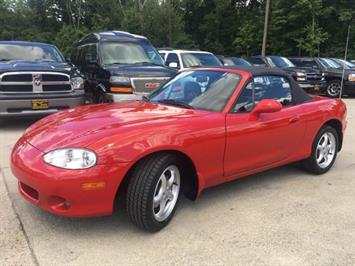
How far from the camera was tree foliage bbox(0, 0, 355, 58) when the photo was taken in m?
31.9

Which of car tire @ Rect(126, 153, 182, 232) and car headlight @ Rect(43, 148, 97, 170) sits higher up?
car headlight @ Rect(43, 148, 97, 170)

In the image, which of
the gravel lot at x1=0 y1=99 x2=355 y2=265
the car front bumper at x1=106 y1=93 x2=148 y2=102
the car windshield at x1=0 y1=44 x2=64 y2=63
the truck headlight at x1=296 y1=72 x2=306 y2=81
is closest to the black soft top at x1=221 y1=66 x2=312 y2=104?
the gravel lot at x1=0 y1=99 x2=355 y2=265

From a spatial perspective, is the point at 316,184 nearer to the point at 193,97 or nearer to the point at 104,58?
the point at 193,97

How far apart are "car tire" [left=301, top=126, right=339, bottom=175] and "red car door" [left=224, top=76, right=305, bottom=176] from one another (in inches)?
19.4

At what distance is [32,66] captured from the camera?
802 cm

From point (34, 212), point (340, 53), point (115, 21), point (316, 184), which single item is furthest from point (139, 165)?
point (115, 21)

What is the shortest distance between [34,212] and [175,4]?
36.6 meters

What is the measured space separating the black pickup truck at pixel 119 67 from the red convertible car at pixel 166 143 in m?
3.34

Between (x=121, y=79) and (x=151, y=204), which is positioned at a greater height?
(x=121, y=79)

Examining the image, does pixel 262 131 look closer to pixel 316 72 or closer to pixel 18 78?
pixel 18 78

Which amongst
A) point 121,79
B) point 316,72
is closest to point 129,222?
point 121,79

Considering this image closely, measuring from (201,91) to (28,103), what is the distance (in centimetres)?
436

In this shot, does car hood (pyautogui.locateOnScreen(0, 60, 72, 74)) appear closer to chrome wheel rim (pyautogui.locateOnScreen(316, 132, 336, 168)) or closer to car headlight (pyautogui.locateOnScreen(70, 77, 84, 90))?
car headlight (pyautogui.locateOnScreen(70, 77, 84, 90))

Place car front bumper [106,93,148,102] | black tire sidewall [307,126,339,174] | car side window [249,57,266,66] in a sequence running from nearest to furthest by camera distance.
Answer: black tire sidewall [307,126,339,174] < car front bumper [106,93,148,102] < car side window [249,57,266,66]
